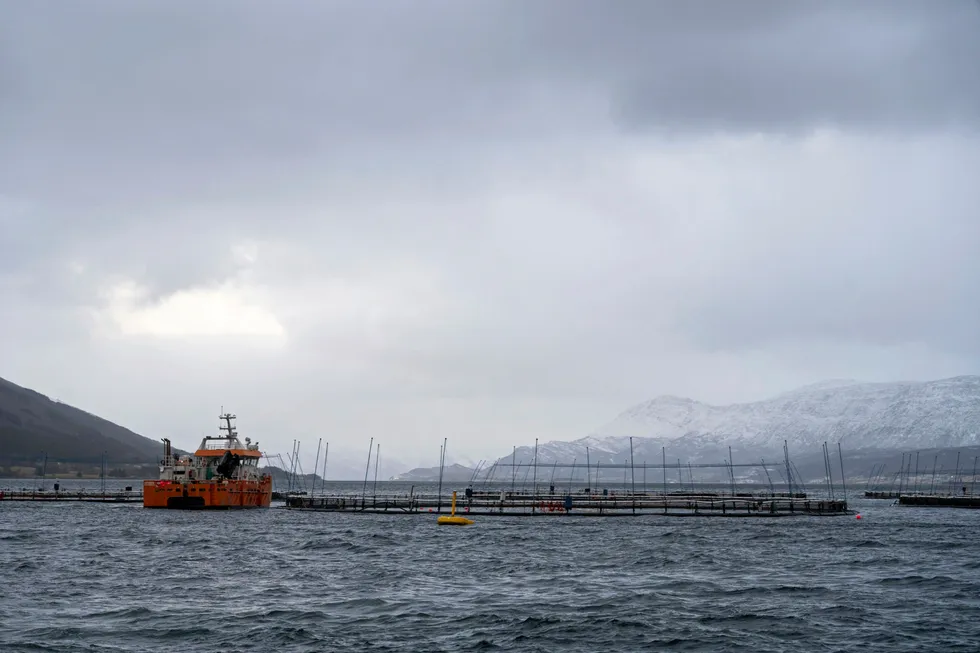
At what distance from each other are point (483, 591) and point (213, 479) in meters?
76.2

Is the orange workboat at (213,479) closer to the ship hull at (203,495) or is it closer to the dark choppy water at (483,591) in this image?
the ship hull at (203,495)

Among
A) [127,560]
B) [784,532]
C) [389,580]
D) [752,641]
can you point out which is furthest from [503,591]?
[784,532]

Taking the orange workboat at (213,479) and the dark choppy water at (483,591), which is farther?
the orange workboat at (213,479)

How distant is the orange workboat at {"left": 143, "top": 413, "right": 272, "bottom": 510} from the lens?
114 meters

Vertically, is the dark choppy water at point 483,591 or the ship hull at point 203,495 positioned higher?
the ship hull at point 203,495

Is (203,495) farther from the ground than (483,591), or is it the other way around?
(203,495)

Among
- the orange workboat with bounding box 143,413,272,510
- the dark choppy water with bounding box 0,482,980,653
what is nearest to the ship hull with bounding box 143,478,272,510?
the orange workboat with bounding box 143,413,272,510

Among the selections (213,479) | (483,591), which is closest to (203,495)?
(213,479)

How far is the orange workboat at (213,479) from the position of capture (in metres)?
114

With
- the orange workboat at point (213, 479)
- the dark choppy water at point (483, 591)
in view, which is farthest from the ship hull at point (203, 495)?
the dark choppy water at point (483, 591)

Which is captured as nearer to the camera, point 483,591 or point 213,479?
point 483,591

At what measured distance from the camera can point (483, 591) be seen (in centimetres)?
4678

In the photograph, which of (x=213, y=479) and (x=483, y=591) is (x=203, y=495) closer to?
(x=213, y=479)

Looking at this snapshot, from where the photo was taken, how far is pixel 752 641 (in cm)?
3478
